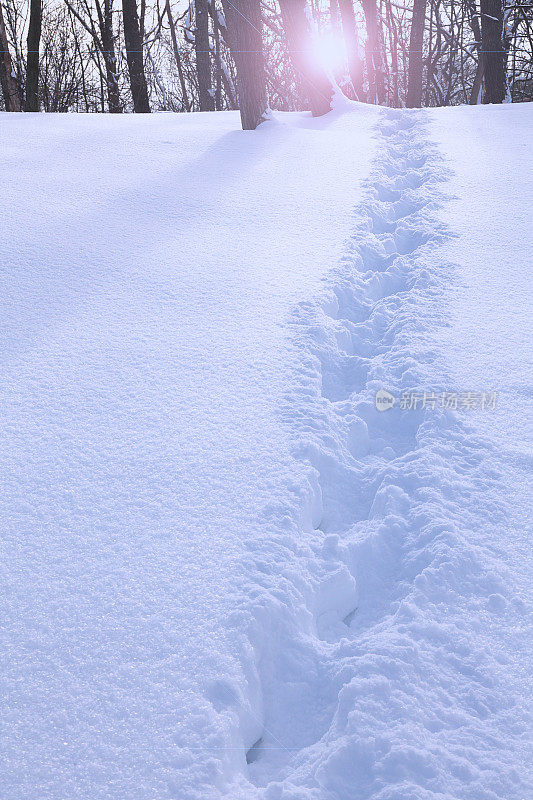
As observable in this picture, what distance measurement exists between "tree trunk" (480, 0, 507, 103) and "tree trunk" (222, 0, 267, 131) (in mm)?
4147

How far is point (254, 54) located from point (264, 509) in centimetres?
416

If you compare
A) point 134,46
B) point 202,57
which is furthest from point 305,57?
point 202,57

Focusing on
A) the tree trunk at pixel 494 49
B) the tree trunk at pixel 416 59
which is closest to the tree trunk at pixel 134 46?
the tree trunk at pixel 416 59

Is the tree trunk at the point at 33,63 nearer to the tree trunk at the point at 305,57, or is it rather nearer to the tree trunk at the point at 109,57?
the tree trunk at the point at 109,57

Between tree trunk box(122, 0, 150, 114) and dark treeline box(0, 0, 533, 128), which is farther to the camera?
tree trunk box(122, 0, 150, 114)

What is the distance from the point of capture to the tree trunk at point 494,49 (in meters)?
7.47

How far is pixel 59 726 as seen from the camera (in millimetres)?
995

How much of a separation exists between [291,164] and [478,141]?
1.34m

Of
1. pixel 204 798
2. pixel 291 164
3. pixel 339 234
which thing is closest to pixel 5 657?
pixel 204 798

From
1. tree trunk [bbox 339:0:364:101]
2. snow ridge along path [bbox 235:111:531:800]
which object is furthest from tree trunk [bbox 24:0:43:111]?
snow ridge along path [bbox 235:111:531:800]

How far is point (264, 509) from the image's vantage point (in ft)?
4.66

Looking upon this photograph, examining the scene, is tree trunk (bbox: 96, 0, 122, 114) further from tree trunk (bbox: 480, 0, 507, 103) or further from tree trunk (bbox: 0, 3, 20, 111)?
tree trunk (bbox: 480, 0, 507, 103)

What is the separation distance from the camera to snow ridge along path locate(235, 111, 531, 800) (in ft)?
3.28

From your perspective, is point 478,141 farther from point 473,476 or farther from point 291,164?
point 473,476
